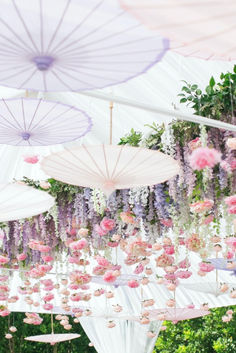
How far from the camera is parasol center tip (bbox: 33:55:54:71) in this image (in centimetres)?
254

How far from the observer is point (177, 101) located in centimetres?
549

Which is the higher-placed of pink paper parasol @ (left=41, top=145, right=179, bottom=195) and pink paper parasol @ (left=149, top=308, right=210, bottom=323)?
pink paper parasol @ (left=41, top=145, right=179, bottom=195)

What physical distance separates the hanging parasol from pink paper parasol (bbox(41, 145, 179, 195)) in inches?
13.5

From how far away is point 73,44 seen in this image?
2441mm

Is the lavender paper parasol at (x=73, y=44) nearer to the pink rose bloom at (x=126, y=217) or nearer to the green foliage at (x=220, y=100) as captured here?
the green foliage at (x=220, y=100)

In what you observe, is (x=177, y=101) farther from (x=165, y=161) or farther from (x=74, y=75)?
(x=74, y=75)

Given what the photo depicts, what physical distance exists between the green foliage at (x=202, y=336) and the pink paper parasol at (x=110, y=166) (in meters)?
10.4

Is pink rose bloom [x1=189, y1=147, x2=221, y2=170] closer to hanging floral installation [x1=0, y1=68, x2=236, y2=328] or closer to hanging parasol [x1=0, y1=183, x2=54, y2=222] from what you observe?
hanging floral installation [x1=0, y1=68, x2=236, y2=328]

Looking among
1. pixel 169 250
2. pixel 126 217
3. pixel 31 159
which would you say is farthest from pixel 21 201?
pixel 169 250

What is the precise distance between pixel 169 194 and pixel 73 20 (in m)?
3.04

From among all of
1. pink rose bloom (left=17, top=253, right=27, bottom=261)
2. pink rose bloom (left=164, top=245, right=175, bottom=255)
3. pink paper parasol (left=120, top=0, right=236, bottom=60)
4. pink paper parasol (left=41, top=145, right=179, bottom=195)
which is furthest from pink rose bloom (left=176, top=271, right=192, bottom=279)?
pink paper parasol (left=120, top=0, right=236, bottom=60)

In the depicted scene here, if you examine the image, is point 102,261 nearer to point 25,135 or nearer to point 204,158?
point 25,135

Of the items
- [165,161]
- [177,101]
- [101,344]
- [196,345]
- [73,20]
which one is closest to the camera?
[73,20]

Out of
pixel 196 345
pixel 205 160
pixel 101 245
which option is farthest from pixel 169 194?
pixel 196 345
